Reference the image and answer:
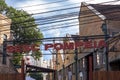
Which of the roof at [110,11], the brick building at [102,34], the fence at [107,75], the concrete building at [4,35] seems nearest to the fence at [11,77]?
the brick building at [102,34]

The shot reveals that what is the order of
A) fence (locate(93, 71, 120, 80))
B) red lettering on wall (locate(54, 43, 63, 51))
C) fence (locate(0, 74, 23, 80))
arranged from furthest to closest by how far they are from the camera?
red lettering on wall (locate(54, 43, 63, 51)) → fence (locate(0, 74, 23, 80)) → fence (locate(93, 71, 120, 80))

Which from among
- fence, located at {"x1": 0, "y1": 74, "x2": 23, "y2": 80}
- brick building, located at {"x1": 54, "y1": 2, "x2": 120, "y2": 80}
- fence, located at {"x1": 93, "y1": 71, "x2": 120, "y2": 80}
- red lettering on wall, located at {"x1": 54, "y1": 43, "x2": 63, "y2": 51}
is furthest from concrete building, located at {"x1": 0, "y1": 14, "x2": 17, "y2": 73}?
fence, located at {"x1": 93, "y1": 71, "x2": 120, "y2": 80}

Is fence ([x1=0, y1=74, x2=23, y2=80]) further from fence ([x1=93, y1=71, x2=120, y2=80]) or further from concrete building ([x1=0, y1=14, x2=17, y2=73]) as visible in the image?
concrete building ([x1=0, y1=14, x2=17, y2=73])

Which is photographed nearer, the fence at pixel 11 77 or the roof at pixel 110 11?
the fence at pixel 11 77

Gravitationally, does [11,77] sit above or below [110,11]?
below

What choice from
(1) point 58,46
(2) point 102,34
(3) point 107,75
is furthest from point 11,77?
(2) point 102,34

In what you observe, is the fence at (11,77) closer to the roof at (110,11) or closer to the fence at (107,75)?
the fence at (107,75)

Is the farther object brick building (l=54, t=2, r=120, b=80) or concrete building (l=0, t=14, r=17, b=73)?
concrete building (l=0, t=14, r=17, b=73)

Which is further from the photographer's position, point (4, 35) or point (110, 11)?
point (4, 35)

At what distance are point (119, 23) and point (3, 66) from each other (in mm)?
16609

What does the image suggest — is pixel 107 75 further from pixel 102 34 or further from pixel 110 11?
pixel 110 11

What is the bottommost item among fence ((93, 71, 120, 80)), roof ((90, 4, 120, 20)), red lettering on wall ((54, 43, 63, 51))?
fence ((93, 71, 120, 80))

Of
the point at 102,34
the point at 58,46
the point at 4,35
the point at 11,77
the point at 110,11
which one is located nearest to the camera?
the point at 11,77

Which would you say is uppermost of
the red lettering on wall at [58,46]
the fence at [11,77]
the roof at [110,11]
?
the roof at [110,11]
